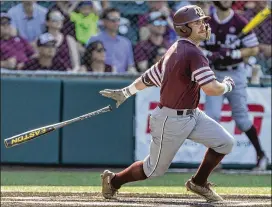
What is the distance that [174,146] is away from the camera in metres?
6.50

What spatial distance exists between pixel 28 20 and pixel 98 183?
2.81m

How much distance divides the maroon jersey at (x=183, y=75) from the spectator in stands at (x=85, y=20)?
13.6ft

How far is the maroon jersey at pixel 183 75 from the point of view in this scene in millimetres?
6223

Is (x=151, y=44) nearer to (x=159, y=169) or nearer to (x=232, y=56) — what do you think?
(x=232, y=56)

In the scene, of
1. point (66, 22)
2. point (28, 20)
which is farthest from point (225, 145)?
point (28, 20)

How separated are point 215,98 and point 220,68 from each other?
38cm

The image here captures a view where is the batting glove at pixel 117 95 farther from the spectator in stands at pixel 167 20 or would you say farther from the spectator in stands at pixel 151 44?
the spectator in stands at pixel 167 20

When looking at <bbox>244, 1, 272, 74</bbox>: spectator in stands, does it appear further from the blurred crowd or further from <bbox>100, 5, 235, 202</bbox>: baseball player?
<bbox>100, 5, 235, 202</bbox>: baseball player

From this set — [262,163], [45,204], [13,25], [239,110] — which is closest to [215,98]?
[239,110]

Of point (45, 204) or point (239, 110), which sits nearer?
point (45, 204)

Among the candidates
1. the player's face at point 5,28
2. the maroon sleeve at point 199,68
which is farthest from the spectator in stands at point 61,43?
the maroon sleeve at point 199,68

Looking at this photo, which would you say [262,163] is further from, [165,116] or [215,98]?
[165,116]

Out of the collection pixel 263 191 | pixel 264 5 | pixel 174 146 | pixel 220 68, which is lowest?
pixel 263 191

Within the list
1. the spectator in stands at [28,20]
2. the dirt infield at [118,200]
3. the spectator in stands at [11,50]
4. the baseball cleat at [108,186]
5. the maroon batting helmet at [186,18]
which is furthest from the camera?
the spectator in stands at [28,20]
